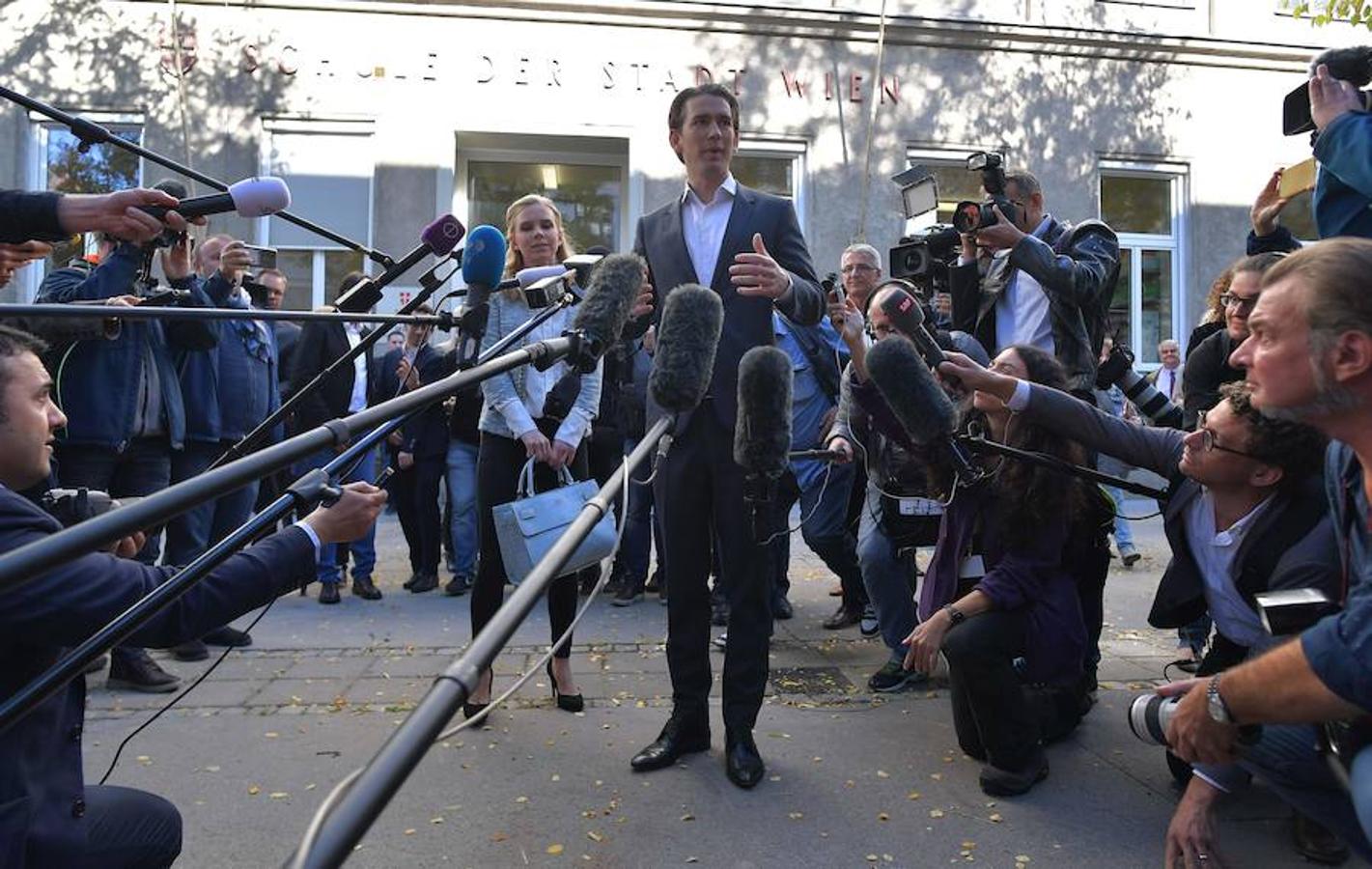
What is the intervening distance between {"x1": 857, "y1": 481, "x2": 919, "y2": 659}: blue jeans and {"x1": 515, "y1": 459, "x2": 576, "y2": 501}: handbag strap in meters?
1.38

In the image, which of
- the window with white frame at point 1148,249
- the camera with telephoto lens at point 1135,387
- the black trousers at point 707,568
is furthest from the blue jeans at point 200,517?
the window with white frame at point 1148,249

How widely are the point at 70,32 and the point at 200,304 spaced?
8147mm

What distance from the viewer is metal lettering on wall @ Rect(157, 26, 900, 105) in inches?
420

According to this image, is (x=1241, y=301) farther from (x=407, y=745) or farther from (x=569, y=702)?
(x=407, y=745)

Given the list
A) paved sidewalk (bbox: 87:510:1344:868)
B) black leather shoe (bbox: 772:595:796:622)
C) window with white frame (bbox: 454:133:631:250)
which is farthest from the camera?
window with white frame (bbox: 454:133:631:250)

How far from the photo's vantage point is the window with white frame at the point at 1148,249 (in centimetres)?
1243

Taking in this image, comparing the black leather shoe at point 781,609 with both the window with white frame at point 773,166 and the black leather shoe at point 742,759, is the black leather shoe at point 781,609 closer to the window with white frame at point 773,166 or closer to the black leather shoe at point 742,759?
the black leather shoe at point 742,759

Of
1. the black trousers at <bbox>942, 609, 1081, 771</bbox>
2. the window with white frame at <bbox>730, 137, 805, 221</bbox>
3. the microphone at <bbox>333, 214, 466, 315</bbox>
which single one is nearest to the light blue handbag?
the microphone at <bbox>333, 214, 466, 315</bbox>

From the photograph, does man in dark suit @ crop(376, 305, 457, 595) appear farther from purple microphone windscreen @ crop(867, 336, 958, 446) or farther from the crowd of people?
purple microphone windscreen @ crop(867, 336, 958, 446)

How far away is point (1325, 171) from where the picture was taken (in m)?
2.80

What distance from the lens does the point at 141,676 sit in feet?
13.9

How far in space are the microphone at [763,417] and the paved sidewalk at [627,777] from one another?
1.00 metres

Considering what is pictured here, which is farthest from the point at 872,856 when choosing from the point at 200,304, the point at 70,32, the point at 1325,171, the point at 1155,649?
the point at 70,32

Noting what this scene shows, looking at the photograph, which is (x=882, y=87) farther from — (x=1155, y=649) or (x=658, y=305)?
(x=658, y=305)
